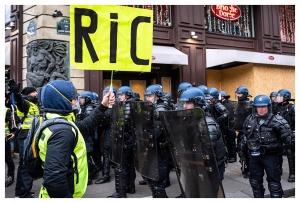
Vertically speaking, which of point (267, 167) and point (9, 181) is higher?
point (267, 167)

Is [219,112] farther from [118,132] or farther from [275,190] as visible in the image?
[118,132]

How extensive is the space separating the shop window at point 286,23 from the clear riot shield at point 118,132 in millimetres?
11281

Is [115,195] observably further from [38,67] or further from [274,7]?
[274,7]

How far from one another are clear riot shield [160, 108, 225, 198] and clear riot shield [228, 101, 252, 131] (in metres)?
4.54

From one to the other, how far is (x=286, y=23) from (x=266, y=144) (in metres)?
11.3

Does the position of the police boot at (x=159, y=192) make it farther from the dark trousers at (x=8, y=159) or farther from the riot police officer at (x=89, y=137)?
the dark trousers at (x=8, y=159)

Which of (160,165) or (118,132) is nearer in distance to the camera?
(160,165)

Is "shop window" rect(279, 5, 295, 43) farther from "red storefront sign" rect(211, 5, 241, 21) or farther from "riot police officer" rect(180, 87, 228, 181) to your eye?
"riot police officer" rect(180, 87, 228, 181)

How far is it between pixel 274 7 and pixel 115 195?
39.4 feet

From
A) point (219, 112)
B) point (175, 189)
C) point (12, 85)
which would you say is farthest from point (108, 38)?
point (219, 112)

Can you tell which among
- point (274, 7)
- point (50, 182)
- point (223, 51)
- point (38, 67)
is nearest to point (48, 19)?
point (38, 67)

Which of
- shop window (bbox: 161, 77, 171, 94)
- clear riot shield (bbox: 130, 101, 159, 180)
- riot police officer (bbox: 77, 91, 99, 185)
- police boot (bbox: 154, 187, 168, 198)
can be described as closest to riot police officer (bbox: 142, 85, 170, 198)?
police boot (bbox: 154, 187, 168, 198)

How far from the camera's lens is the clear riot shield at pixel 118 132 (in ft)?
16.2

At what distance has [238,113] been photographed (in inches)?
293
